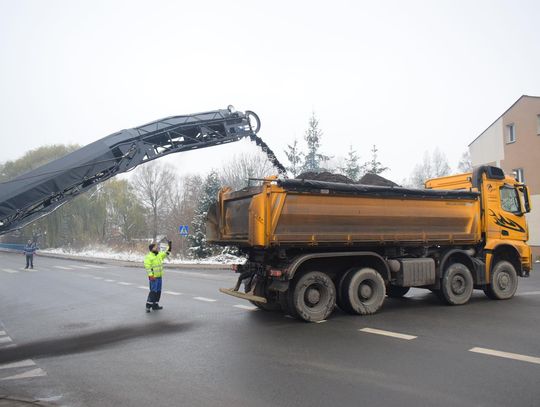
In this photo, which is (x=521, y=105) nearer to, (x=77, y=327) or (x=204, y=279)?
(x=204, y=279)

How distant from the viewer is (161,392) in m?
4.83

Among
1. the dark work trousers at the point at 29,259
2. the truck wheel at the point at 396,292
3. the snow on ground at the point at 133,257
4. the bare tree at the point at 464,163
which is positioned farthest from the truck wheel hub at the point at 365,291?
the bare tree at the point at 464,163

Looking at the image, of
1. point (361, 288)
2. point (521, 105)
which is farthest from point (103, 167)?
point (521, 105)

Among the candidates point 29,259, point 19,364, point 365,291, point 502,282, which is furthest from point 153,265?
point 29,259

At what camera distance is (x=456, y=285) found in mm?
10125

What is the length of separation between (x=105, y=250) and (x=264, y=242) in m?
35.4

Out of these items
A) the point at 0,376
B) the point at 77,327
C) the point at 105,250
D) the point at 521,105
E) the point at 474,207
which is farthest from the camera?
the point at 105,250

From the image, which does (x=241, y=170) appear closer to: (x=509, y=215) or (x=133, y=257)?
(x=133, y=257)

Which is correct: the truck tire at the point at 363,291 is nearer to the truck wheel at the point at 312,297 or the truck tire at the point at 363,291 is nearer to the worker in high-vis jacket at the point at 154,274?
the truck wheel at the point at 312,297

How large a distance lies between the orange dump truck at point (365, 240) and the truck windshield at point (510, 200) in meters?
0.02

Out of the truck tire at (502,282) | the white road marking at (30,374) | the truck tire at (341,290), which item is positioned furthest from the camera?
the truck tire at (502,282)

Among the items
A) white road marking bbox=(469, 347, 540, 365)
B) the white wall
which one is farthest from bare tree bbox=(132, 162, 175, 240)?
white road marking bbox=(469, 347, 540, 365)

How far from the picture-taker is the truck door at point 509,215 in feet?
35.5

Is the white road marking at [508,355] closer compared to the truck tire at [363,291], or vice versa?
the white road marking at [508,355]
